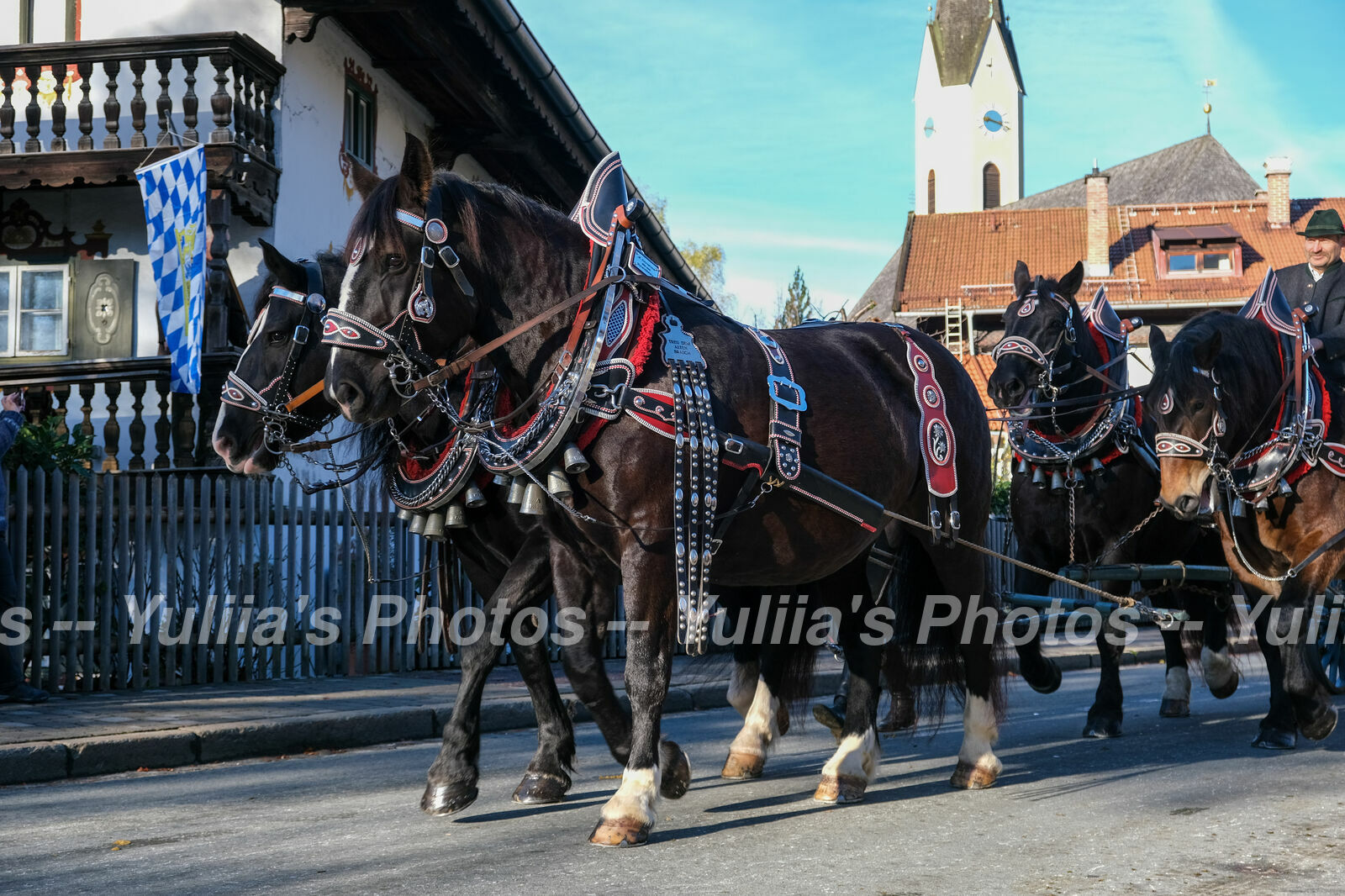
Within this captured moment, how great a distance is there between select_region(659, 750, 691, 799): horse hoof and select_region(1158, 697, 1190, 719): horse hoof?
15.1 ft

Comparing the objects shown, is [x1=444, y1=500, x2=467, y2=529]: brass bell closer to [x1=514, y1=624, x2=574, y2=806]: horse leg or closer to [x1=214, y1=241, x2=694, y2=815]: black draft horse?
[x1=214, y1=241, x2=694, y2=815]: black draft horse

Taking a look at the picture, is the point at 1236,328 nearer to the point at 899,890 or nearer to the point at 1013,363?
the point at 1013,363

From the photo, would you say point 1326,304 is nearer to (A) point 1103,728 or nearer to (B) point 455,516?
(A) point 1103,728

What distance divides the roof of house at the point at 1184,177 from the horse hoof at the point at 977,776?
167ft

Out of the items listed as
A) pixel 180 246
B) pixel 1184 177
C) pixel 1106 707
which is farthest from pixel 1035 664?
pixel 1184 177

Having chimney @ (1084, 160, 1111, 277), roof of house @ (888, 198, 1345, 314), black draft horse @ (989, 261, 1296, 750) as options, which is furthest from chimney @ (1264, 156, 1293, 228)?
black draft horse @ (989, 261, 1296, 750)

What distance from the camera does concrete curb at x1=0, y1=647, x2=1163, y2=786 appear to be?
277 inches

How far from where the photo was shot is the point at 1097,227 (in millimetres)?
48062

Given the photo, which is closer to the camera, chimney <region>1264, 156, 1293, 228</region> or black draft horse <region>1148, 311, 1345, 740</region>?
black draft horse <region>1148, 311, 1345, 740</region>

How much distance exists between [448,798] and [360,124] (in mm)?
11313

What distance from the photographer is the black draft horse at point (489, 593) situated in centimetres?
539

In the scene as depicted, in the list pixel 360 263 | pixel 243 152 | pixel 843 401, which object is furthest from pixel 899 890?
pixel 243 152

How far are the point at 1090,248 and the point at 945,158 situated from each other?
30.8 metres

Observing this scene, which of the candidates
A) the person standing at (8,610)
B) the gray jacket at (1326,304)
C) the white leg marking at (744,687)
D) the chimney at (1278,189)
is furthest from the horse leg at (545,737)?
the chimney at (1278,189)
